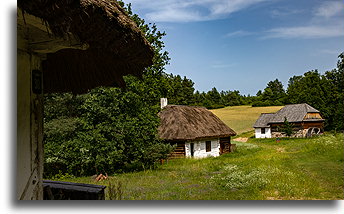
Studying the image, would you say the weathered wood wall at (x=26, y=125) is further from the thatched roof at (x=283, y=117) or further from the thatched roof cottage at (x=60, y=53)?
the thatched roof at (x=283, y=117)

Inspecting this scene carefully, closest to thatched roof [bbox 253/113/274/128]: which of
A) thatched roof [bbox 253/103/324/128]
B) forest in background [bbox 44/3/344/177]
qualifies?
thatched roof [bbox 253/103/324/128]

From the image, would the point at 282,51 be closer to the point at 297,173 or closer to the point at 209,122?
the point at 297,173

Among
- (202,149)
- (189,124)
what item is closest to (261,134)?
(202,149)

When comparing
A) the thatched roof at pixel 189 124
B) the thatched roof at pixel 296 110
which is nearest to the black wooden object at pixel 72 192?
the thatched roof at pixel 189 124

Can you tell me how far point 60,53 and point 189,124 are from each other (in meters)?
12.2

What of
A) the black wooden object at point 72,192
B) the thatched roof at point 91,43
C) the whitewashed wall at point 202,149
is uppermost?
the thatched roof at point 91,43

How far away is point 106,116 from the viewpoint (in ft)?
30.4

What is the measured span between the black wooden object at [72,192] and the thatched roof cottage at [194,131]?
10.4 metres

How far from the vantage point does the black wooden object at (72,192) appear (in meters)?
2.70

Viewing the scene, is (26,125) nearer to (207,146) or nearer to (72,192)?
(72,192)

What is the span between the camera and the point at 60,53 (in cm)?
295

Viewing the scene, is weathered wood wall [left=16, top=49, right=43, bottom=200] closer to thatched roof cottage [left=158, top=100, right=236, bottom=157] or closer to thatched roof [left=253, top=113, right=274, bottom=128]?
thatched roof cottage [left=158, top=100, right=236, bottom=157]
